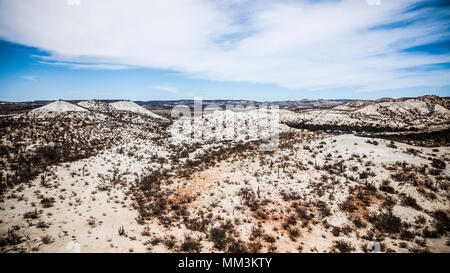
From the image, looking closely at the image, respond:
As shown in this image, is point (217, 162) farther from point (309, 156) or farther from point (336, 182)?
point (336, 182)

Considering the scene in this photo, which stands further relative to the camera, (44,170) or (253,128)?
(253,128)

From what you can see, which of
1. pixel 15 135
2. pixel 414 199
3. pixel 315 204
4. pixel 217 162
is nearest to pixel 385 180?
pixel 414 199
